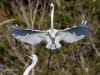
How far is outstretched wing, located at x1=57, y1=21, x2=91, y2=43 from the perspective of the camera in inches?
396

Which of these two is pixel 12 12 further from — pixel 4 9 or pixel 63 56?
pixel 63 56

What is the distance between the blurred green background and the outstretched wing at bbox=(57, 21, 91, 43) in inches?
105

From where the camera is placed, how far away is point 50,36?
10414 millimetres

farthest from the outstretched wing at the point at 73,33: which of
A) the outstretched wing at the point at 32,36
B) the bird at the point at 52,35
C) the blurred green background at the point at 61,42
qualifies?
the blurred green background at the point at 61,42

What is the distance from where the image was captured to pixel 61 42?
14.7 m

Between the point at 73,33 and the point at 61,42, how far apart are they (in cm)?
427

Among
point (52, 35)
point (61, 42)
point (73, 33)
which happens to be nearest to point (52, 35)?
point (52, 35)

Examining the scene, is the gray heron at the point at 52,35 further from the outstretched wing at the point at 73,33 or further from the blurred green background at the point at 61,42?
the blurred green background at the point at 61,42

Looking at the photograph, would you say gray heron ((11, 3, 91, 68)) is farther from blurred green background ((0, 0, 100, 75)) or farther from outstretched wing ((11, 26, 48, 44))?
blurred green background ((0, 0, 100, 75))

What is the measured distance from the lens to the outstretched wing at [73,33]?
1007 centimetres

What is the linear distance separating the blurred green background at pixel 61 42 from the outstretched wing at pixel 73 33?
2662 millimetres

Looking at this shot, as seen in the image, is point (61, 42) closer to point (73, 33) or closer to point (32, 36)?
point (32, 36)

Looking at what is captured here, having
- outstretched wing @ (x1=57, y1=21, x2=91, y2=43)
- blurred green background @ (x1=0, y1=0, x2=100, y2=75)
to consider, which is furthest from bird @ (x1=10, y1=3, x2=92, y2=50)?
blurred green background @ (x1=0, y1=0, x2=100, y2=75)

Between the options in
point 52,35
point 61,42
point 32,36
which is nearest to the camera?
point 52,35
